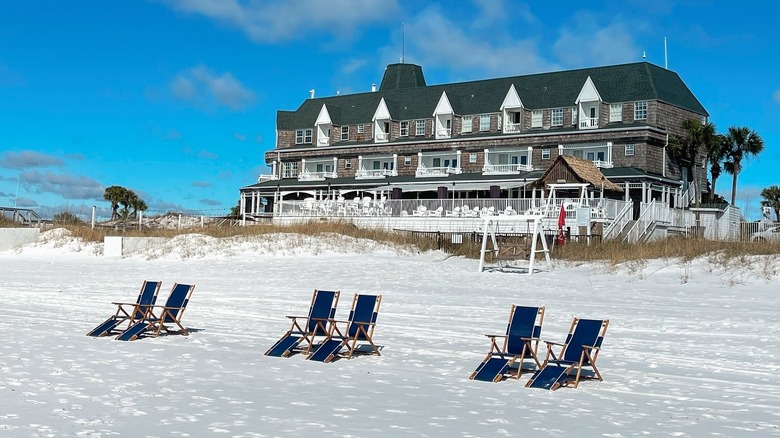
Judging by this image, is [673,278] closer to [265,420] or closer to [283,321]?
[283,321]

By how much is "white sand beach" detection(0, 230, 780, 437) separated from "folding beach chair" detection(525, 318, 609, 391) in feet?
0.66

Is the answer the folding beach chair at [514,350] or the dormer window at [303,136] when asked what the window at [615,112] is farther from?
the folding beach chair at [514,350]

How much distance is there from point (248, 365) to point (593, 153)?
43187 millimetres

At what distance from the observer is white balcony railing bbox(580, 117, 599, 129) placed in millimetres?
53156

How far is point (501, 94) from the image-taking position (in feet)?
192

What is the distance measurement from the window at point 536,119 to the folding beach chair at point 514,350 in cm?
4451

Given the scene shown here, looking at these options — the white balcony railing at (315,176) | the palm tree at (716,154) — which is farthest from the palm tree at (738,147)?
the white balcony railing at (315,176)

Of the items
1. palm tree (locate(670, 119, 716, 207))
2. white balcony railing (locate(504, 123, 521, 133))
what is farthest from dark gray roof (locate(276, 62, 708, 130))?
palm tree (locate(670, 119, 716, 207))

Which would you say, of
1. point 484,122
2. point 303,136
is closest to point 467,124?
point 484,122

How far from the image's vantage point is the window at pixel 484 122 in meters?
58.4

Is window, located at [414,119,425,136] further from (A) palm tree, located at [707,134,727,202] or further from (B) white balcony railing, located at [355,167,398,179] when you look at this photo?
(A) palm tree, located at [707,134,727,202]

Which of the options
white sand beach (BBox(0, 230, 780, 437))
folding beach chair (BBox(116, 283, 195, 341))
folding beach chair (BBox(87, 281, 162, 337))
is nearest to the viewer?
white sand beach (BBox(0, 230, 780, 437))

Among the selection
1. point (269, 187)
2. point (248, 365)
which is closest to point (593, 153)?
point (269, 187)

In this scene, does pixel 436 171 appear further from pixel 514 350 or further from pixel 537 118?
pixel 514 350
